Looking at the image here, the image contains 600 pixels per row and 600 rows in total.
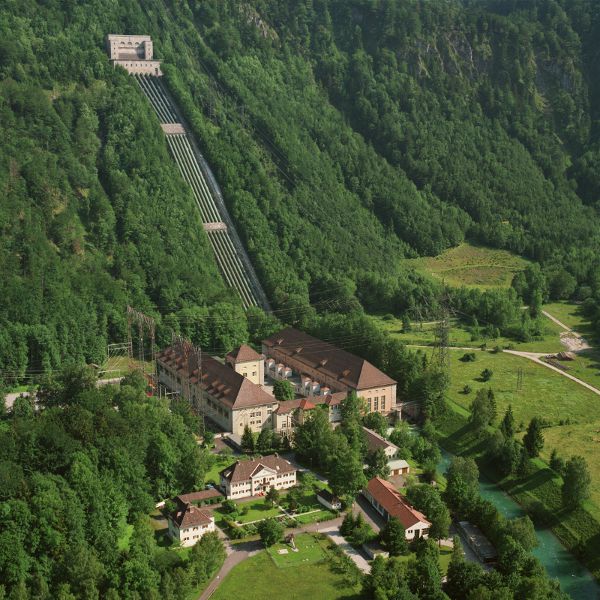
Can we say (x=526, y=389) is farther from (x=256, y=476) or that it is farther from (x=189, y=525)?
(x=189, y=525)

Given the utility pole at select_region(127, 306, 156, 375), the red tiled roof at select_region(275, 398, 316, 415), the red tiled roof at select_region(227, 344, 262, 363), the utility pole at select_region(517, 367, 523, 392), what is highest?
the utility pole at select_region(127, 306, 156, 375)

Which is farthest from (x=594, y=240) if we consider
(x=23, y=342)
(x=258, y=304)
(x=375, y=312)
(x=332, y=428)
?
(x=23, y=342)

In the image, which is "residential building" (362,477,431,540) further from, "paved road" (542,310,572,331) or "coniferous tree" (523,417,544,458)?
"paved road" (542,310,572,331)

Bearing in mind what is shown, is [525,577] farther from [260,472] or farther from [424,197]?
[424,197]

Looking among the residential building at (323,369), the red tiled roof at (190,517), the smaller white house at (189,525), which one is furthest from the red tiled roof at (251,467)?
the residential building at (323,369)

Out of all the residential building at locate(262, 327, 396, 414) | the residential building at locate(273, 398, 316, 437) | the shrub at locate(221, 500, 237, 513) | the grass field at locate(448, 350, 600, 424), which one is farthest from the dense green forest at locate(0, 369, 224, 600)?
the grass field at locate(448, 350, 600, 424)

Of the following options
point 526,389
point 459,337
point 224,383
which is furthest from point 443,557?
point 459,337
